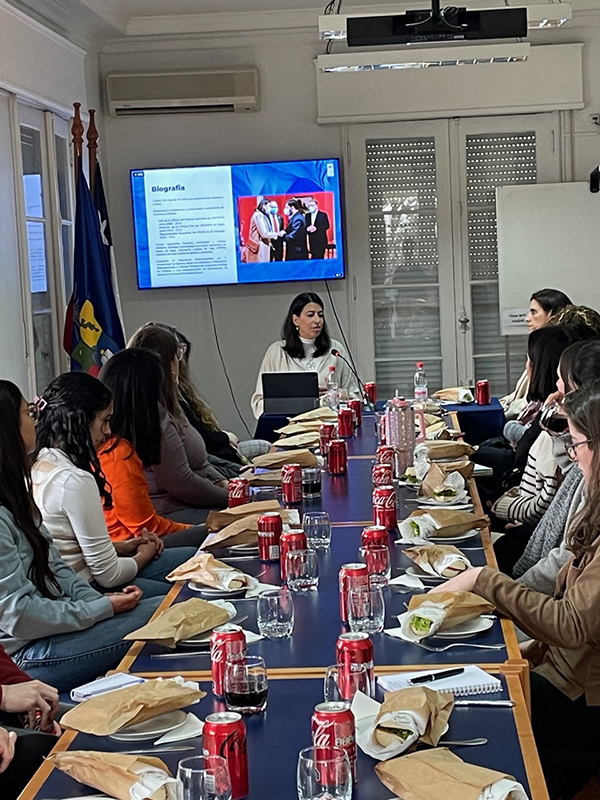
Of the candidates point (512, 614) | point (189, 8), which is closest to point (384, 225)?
point (189, 8)

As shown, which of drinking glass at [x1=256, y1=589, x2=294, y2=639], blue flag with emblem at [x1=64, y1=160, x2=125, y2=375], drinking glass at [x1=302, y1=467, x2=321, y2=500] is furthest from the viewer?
blue flag with emblem at [x1=64, y1=160, x2=125, y2=375]

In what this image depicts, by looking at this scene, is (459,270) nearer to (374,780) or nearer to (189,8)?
(189,8)

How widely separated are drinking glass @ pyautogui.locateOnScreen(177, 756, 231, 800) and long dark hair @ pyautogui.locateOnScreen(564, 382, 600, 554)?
1206mm

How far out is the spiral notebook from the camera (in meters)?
1.79

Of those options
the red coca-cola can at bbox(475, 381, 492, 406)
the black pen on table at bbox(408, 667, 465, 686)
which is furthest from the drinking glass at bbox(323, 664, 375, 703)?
the red coca-cola can at bbox(475, 381, 492, 406)

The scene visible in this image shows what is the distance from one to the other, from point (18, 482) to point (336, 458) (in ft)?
5.19

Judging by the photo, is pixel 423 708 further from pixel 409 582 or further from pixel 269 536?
pixel 269 536

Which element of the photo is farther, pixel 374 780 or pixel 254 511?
pixel 254 511

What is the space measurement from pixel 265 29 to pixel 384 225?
1568 mm

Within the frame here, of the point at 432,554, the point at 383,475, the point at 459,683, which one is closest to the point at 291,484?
the point at 383,475

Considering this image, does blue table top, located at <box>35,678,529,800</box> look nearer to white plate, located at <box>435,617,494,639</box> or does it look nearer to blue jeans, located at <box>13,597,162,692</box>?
white plate, located at <box>435,617,494,639</box>

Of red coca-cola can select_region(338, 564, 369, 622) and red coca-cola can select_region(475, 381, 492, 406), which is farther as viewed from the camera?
red coca-cola can select_region(475, 381, 492, 406)

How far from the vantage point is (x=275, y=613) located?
2109 mm

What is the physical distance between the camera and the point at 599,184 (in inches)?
281
